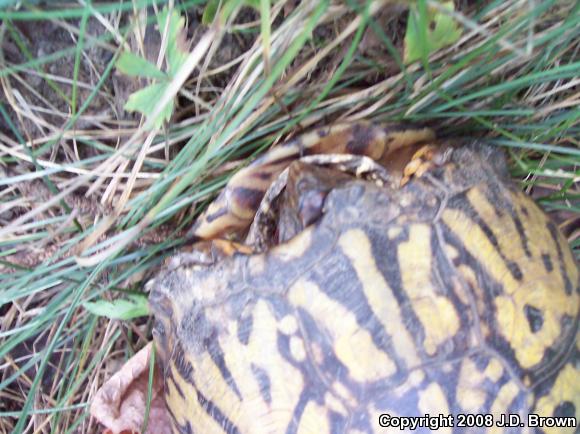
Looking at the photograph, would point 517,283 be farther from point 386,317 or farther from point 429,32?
point 429,32

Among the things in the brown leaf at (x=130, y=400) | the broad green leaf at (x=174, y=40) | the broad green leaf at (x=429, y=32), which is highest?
the broad green leaf at (x=174, y=40)

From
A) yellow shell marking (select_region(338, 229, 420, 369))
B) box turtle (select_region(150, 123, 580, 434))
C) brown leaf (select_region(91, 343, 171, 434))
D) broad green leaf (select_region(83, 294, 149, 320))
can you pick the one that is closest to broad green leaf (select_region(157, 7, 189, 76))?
box turtle (select_region(150, 123, 580, 434))

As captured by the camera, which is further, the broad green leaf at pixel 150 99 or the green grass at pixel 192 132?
the green grass at pixel 192 132

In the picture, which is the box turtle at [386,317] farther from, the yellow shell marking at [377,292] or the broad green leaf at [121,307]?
the broad green leaf at [121,307]

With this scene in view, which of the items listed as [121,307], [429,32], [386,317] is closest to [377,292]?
[386,317]

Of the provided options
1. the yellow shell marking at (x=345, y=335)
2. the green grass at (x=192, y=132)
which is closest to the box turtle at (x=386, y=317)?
the yellow shell marking at (x=345, y=335)
